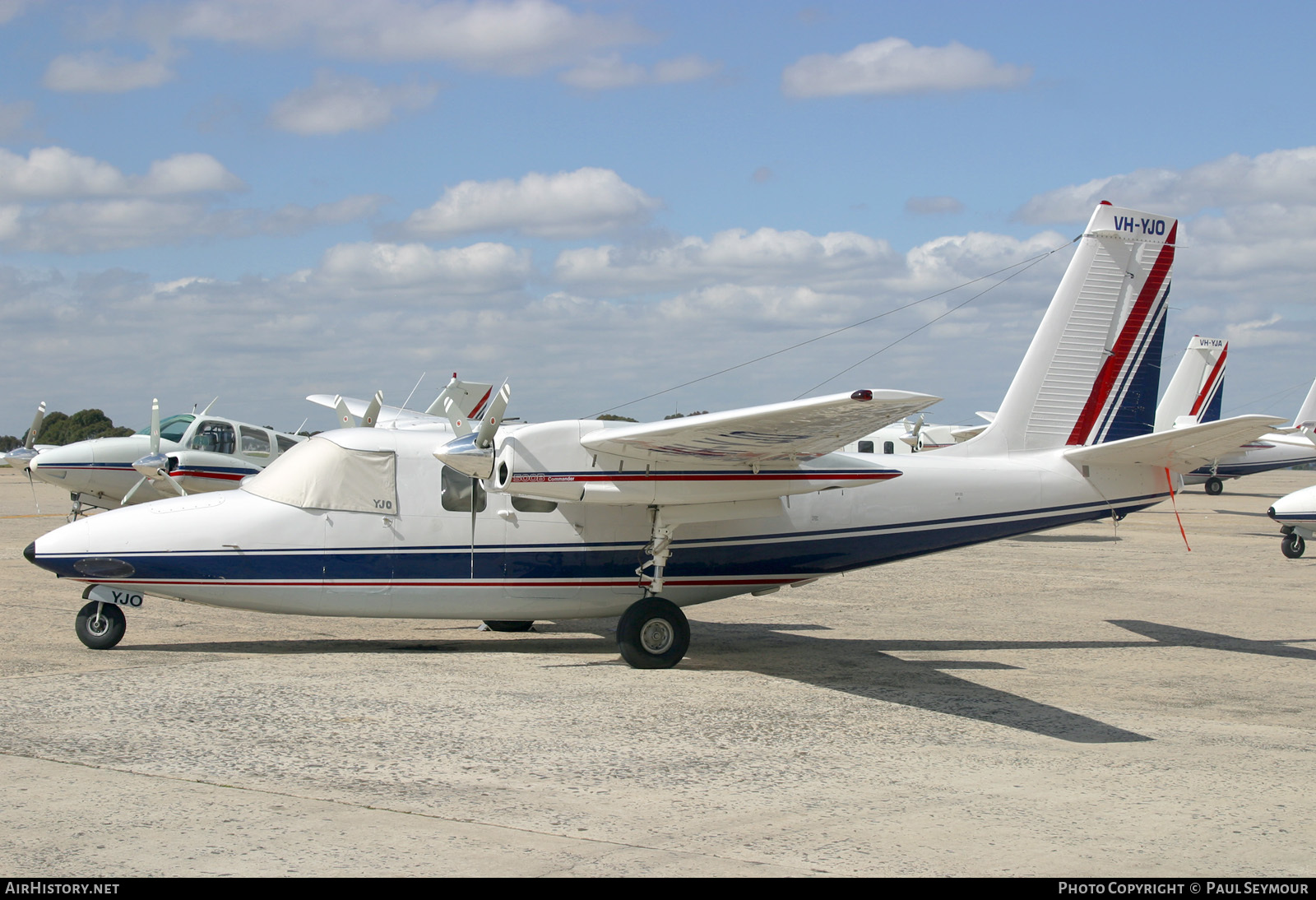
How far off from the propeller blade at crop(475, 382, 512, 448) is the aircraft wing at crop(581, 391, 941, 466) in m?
0.79

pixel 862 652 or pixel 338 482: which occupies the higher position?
pixel 338 482

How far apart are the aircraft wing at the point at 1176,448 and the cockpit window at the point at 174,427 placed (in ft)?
53.1

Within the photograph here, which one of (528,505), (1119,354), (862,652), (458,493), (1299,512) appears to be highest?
(1119,354)

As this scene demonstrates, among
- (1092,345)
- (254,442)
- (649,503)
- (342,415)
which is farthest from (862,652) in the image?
(254,442)

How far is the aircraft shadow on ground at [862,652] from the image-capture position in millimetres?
9031

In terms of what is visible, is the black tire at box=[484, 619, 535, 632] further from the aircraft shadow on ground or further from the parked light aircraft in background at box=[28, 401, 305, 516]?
the parked light aircraft in background at box=[28, 401, 305, 516]

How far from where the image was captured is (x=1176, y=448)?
11.8 m

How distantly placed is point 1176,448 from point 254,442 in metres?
16.2

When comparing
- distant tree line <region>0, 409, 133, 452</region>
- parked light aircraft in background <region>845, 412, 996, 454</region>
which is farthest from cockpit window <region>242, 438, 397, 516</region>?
distant tree line <region>0, 409, 133, 452</region>

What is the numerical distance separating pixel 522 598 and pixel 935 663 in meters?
4.28

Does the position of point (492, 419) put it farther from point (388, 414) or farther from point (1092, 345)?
point (388, 414)

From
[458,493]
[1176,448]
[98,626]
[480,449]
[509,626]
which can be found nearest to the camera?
[480,449]

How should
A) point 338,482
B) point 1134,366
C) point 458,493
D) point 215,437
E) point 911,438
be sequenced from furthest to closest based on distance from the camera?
point 911,438
point 215,437
point 1134,366
point 458,493
point 338,482
